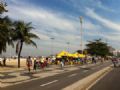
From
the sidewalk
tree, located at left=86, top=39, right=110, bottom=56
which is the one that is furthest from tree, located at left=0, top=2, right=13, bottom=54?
tree, located at left=86, top=39, right=110, bottom=56

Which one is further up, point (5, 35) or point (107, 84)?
point (5, 35)

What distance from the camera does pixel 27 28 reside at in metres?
53.8

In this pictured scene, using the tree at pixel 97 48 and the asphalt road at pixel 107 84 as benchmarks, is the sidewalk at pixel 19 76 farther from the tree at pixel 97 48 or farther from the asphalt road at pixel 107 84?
the tree at pixel 97 48

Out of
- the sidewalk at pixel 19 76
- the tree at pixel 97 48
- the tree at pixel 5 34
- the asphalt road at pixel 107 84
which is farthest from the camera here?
the tree at pixel 97 48

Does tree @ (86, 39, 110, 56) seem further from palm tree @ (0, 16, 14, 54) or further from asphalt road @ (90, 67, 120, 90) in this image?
asphalt road @ (90, 67, 120, 90)

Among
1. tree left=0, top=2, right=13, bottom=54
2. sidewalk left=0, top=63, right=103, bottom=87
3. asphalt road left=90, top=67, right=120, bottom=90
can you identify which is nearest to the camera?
asphalt road left=90, top=67, right=120, bottom=90

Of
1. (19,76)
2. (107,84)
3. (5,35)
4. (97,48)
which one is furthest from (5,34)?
(97,48)

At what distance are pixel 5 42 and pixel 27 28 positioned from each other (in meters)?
6.05

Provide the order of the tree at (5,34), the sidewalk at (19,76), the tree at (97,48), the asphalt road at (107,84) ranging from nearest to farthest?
the asphalt road at (107,84) → the sidewalk at (19,76) → the tree at (5,34) → the tree at (97,48)

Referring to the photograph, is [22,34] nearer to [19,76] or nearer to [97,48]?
[19,76]

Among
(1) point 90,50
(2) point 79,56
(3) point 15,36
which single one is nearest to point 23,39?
(3) point 15,36

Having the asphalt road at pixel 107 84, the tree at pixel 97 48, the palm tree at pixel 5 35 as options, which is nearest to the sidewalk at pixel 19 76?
the asphalt road at pixel 107 84

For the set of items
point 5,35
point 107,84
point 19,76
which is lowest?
point 107,84

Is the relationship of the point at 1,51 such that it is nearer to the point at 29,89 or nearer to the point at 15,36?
the point at 15,36
